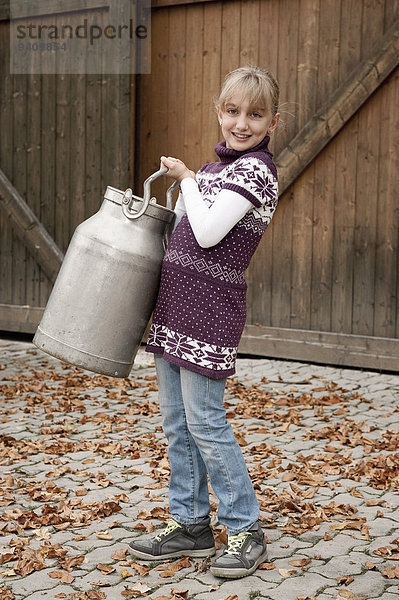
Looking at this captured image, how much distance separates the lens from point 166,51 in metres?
7.55

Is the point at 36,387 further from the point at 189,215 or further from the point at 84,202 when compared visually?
the point at 189,215

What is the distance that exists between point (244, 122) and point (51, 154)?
5.45 metres

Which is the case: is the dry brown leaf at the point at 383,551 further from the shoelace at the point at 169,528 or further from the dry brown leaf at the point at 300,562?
the shoelace at the point at 169,528

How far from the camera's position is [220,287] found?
10.1ft

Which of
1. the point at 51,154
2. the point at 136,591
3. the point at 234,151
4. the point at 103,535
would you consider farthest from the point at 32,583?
the point at 51,154

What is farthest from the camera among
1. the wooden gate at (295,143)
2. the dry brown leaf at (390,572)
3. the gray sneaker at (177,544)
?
the wooden gate at (295,143)

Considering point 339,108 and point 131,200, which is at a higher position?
point 339,108

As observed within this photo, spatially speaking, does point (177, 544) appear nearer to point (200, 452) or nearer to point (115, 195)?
point (200, 452)

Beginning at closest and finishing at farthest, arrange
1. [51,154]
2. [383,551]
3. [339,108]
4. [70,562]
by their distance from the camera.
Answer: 1. [70,562]
2. [383,551]
3. [339,108]
4. [51,154]

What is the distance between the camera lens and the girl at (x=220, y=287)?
9.93 feet

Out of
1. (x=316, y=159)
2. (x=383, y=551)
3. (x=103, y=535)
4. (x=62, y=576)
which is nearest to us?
(x=62, y=576)

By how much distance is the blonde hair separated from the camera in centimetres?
303

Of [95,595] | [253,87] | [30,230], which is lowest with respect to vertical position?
[95,595]


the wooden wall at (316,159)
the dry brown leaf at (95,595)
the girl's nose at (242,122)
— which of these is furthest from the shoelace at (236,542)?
the wooden wall at (316,159)
